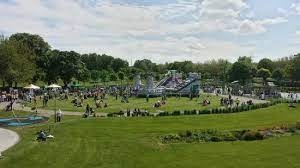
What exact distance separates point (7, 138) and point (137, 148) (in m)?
13.0

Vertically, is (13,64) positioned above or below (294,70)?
below

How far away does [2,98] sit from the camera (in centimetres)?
8319

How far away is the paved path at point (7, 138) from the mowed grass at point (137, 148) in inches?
32.0

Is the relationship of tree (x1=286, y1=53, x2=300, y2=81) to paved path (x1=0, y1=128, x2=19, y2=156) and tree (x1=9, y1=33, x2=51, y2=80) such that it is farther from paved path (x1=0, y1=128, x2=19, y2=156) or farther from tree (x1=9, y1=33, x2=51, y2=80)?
paved path (x1=0, y1=128, x2=19, y2=156)

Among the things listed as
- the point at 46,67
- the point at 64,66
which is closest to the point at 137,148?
the point at 64,66

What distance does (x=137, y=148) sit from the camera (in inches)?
1610

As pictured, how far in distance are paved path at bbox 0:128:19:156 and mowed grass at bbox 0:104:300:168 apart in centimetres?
81

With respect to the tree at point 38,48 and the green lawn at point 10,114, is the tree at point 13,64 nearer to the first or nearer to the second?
the tree at point 38,48

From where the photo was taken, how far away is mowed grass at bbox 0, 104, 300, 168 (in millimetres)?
35469

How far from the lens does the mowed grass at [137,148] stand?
1396 inches

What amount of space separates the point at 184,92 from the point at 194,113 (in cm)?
4371

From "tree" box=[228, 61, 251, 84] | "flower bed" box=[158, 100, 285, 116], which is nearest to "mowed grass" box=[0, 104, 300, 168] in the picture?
"flower bed" box=[158, 100, 285, 116]

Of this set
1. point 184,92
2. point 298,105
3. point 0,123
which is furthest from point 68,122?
point 184,92

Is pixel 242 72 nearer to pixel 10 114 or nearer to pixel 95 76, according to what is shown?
pixel 95 76
